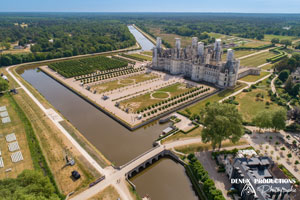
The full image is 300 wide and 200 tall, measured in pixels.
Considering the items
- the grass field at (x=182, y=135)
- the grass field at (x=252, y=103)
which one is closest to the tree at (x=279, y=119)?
the grass field at (x=252, y=103)

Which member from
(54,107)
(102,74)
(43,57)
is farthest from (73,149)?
(43,57)

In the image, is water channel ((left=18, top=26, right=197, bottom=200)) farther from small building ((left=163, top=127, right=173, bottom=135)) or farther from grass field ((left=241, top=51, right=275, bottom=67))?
grass field ((left=241, top=51, right=275, bottom=67))

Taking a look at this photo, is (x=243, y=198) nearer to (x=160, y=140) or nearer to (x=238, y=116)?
(x=238, y=116)

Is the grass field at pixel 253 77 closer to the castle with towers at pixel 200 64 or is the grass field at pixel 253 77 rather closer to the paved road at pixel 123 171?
the castle with towers at pixel 200 64

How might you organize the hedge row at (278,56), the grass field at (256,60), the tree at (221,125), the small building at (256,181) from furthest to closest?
the hedge row at (278,56) → the grass field at (256,60) → the tree at (221,125) → the small building at (256,181)

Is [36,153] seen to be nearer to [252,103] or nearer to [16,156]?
[16,156]

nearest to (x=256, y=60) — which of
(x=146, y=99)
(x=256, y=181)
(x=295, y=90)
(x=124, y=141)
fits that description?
(x=295, y=90)
